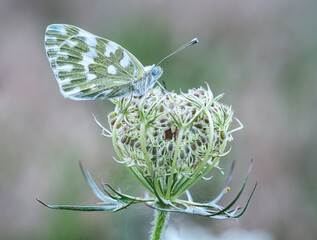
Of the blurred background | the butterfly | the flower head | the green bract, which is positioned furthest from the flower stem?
the blurred background

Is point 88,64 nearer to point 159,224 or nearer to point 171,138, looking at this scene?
point 171,138

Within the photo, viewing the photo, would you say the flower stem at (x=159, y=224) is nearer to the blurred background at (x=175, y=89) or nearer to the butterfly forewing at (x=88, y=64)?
the butterfly forewing at (x=88, y=64)

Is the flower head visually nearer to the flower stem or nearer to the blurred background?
the flower stem

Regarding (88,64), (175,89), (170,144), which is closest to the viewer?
(170,144)

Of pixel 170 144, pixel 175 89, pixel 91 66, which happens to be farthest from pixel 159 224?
pixel 175 89

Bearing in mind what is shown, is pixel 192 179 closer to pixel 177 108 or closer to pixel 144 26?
pixel 177 108

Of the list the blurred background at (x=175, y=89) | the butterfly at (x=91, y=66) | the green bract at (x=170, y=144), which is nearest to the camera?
the green bract at (x=170, y=144)

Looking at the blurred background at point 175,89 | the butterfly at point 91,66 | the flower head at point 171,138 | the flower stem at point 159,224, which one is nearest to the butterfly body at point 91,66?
the butterfly at point 91,66
